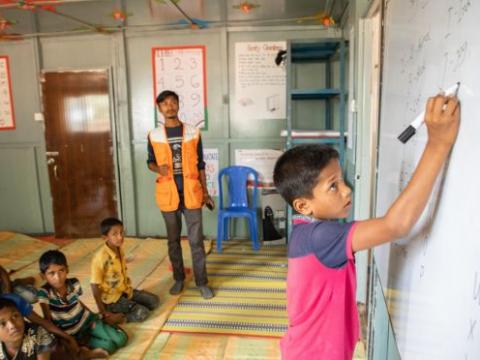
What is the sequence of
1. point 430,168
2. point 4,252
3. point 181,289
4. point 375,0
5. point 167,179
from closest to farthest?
point 430,168, point 375,0, point 167,179, point 181,289, point 4,252

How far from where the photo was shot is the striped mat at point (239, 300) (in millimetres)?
2330

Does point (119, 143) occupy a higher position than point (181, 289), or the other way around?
point (119, 143)

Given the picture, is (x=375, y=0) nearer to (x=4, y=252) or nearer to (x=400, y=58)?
(x=400, y=58)

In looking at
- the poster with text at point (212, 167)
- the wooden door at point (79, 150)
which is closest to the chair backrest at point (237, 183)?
the poster with text at point (212, 167)

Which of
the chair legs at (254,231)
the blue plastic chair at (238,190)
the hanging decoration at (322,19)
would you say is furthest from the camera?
the blue plastic chair at (238,190)

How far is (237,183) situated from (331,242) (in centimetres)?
299

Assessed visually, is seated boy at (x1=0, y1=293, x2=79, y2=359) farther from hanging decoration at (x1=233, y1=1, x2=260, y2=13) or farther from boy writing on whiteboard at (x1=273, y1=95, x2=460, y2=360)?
hanging decoration at (x1=233, y1=1, x2=260, y2=13)

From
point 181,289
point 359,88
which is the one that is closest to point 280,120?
point 359,88

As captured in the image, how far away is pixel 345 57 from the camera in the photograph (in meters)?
2.99

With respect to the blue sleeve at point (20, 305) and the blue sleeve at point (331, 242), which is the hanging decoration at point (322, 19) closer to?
the blue sleeve at point (331, 242)

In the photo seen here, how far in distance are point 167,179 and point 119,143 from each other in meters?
1.60

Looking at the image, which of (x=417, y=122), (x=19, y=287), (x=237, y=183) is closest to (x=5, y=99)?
(x=19, y=287)

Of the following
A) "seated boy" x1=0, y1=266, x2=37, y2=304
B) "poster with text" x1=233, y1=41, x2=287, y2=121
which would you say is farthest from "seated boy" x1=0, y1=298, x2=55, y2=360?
"poster with text" x1=233, y1=41, x2=287, y2=121

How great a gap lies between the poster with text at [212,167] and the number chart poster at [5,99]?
2143 millimetres
